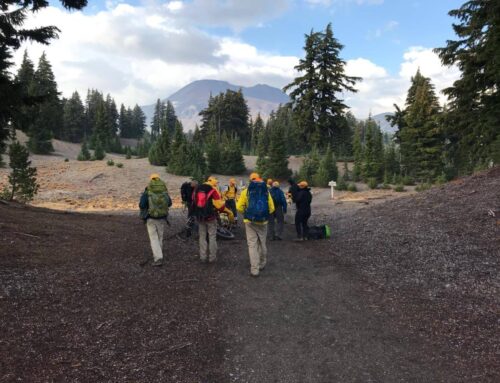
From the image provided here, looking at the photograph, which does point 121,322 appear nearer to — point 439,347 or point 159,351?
point 159,351

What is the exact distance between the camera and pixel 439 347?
5496 millimetres

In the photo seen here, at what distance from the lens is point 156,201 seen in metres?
9.25

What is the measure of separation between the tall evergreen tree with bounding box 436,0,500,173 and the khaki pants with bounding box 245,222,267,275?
13410 mm

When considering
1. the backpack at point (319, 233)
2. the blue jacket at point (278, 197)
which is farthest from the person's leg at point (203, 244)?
the backpack at point (319, 233)

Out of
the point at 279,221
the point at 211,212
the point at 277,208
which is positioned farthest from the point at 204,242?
the point at 279,221

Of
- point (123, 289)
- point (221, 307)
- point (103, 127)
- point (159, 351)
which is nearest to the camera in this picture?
point (159, 351)

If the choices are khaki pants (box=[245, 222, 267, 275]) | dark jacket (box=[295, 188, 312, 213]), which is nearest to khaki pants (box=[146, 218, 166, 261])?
khaki pants (box=[245, 222, 267, 275])

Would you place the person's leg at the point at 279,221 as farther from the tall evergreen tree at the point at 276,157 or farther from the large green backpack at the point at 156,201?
the tall evergreen tree at the point at 276,157

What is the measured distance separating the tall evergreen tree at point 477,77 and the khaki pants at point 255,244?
44.0 ft

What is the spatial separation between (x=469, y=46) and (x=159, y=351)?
24.7 metres

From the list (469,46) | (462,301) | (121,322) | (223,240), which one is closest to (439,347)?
(462,301)

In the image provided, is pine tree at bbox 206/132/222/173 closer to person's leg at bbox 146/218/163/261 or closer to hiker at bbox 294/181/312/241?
hiker at bbox 294/181/312/241

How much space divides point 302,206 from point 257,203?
425 cm

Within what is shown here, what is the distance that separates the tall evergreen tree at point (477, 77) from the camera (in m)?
18.0
